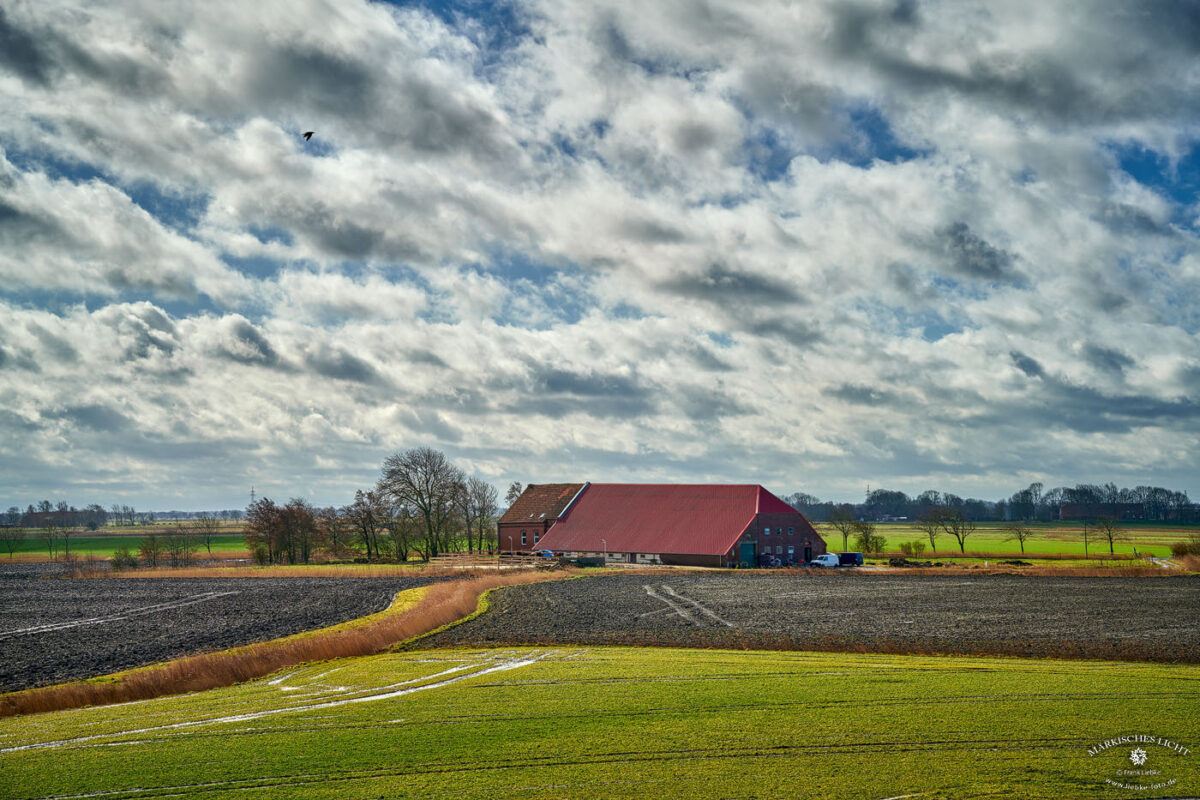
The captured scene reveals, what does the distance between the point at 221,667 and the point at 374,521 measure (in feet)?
224

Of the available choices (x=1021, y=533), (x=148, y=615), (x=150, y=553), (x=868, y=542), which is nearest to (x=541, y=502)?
(x=868, y=542)

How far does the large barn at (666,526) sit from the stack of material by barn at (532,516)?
0.10 meters

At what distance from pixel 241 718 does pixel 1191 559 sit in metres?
74.2

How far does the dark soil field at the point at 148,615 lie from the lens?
→ 2822 cm

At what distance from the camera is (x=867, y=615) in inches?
1380

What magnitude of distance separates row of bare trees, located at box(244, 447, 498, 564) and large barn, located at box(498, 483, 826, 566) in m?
8.48

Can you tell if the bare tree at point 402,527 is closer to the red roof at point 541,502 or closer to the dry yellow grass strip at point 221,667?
the red roof at point 541,502

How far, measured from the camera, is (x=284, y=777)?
11.0m

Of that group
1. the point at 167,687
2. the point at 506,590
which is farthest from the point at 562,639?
the point at 506,590

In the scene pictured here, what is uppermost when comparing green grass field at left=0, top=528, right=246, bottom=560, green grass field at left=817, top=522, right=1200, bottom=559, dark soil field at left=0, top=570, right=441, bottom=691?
dark soil field at left=0, top=570, right=441, bottom=691

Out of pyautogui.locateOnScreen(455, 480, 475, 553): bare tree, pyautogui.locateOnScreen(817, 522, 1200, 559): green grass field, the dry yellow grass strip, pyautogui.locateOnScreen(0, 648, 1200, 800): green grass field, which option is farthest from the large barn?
pyautogui.locateOnScreen(0, 648, 1200, 800): green grass field

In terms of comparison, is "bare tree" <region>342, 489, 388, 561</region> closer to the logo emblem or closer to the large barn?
the large barn

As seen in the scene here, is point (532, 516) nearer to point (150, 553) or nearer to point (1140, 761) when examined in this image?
point (150, 553)

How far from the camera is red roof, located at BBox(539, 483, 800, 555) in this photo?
71.1m
